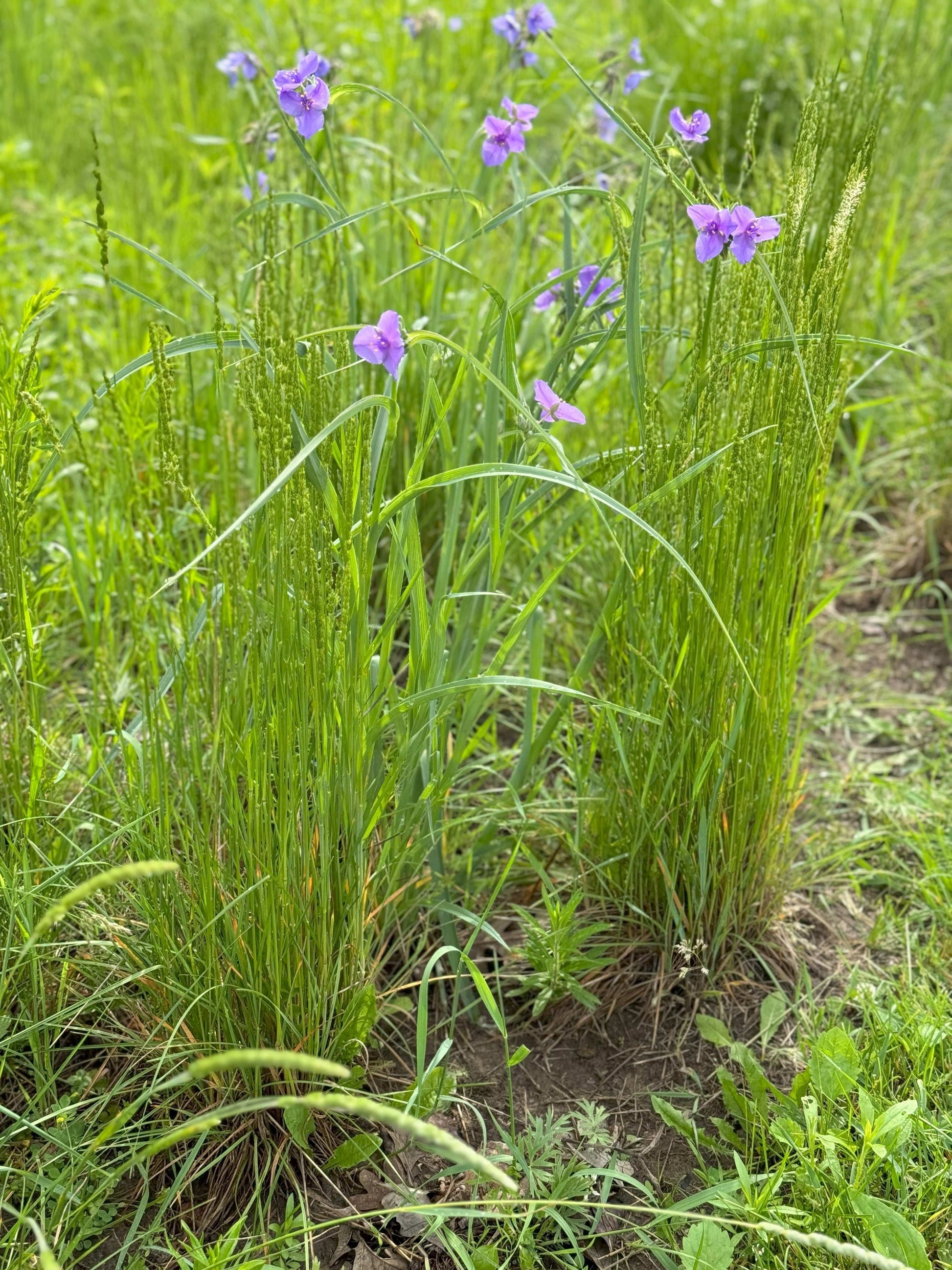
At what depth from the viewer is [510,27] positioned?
2199 millimetres

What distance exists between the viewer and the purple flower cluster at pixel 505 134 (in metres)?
1.69

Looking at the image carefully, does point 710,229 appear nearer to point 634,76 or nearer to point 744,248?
Result: point 744,248

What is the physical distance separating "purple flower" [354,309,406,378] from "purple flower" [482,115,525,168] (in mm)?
594

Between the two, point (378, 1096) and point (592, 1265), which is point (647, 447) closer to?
point (378, 1096)

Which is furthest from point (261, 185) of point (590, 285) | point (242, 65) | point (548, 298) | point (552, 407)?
point (552, 407)

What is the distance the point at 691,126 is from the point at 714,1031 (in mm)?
1276

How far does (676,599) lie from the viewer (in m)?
1.56

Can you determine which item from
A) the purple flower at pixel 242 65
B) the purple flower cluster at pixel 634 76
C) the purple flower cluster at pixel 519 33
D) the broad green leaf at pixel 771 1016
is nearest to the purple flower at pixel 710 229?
the purple flower cluster at pixel 634 76

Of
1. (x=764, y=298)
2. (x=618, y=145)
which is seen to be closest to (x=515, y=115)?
(x=764, y=298)

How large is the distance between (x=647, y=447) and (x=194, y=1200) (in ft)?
3.60

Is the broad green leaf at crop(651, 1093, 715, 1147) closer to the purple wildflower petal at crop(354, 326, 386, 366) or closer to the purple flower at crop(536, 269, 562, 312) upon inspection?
the purple wildflower petal at crop(354, 326, 386, 366)

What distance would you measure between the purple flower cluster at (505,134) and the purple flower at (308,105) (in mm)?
307

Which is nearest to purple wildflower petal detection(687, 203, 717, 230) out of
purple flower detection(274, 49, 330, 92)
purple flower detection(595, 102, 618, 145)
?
purple flower detection(274, 49, 330, 92)

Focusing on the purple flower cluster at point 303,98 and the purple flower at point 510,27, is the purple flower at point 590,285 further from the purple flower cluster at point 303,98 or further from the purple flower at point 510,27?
the purple flower at point 510,27
